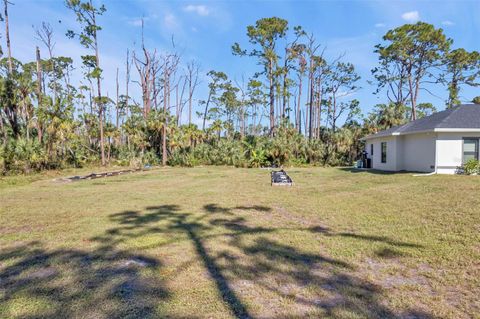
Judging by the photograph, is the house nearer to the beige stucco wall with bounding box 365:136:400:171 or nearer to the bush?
the beige stucco wall with bounding box 365:136:400:171

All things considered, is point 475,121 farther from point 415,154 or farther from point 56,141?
point 56,141

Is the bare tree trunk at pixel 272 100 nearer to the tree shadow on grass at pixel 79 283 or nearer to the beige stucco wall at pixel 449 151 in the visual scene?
the beige stucco wall at pixel 449 151

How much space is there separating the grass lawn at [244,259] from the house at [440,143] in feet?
20.4

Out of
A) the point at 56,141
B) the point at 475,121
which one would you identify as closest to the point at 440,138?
the point at 475,121

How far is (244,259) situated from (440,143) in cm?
1196

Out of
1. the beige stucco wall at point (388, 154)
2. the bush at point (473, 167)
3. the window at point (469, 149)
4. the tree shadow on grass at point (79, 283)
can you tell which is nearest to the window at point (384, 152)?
the beige stucco wall at point (388, 154)

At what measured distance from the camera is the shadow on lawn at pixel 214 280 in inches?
101

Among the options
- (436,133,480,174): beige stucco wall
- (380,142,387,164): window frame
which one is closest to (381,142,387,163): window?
(380,142,387,164): window frame

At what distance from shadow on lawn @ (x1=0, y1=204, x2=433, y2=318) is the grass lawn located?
16mm

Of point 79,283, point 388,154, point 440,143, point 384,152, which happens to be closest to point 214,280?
point 79,283

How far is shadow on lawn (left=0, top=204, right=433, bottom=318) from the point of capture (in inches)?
101

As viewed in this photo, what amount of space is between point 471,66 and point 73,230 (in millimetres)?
32061

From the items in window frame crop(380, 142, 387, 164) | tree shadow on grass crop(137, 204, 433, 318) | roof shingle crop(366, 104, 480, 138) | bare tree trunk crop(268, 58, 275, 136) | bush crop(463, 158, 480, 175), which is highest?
bare tree trunk crop(268, 58, 275, 136)

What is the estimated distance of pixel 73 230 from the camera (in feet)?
16.6
